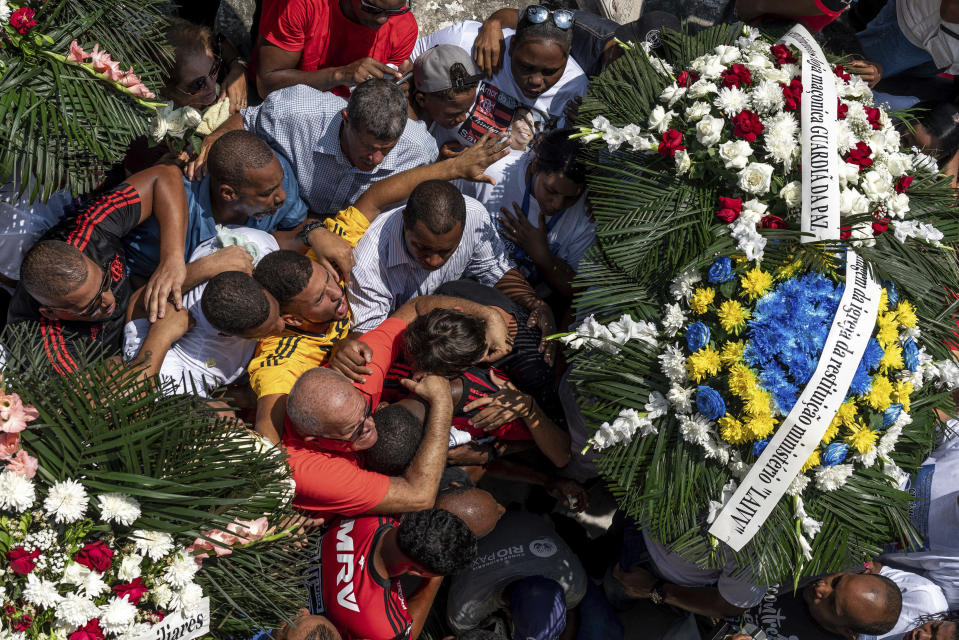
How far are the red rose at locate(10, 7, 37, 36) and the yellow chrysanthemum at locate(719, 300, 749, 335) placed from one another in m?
3.03

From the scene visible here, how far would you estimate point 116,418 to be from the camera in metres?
2.37

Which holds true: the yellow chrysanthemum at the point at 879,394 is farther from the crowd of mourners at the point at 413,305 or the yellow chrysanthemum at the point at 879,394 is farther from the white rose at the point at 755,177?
the white rose at the point at 755,177

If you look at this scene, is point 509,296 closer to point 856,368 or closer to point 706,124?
point 706,124

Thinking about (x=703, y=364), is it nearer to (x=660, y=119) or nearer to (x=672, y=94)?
(x=660, y=119)

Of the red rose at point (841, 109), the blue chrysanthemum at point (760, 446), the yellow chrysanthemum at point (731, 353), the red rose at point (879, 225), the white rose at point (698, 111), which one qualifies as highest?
the white rose at point (698, 111)

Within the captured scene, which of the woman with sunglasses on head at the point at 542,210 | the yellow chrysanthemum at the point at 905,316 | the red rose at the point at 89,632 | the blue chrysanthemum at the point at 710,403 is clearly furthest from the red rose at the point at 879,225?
the red rose at the point at 89,632

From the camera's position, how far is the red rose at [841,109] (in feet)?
10.2

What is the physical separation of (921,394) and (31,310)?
432cm

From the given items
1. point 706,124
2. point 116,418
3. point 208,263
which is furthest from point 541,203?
point 116,418

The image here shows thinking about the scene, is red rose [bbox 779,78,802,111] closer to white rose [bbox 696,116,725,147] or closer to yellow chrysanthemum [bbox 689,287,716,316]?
white rose [bbox 696,116,725,147]

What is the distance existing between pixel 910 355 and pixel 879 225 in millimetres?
577

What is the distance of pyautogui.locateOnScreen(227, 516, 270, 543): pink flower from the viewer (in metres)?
2.46

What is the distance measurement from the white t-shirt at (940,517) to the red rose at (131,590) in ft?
13.0

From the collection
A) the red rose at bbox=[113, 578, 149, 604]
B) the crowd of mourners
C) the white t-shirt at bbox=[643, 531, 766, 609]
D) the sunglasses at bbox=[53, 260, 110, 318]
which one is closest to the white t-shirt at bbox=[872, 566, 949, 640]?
the crowd of mourners
